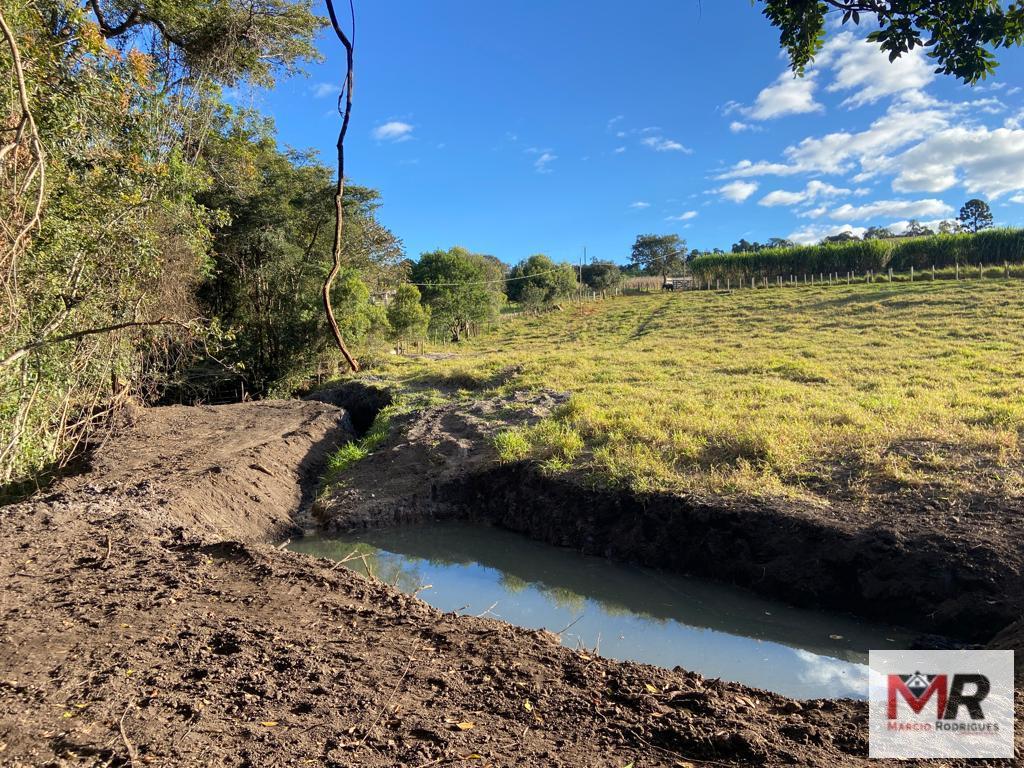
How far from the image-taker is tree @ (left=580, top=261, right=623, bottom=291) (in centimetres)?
4541

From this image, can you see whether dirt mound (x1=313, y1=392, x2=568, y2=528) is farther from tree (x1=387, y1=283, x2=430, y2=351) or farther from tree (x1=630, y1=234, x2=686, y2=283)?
tree (x1=630, y1=234, x2=686, y2=283)

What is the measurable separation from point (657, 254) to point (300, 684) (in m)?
66.9

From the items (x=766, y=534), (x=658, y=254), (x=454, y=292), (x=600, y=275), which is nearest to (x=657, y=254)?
(x=658, y=254)

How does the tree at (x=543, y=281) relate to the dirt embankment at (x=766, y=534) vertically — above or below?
above

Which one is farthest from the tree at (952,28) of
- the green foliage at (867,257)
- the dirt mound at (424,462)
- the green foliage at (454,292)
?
the green foliage at (867,257)

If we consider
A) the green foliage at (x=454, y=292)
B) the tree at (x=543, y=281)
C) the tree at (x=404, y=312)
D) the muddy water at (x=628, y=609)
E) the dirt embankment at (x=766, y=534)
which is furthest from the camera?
the tree at (x=543, y=281)

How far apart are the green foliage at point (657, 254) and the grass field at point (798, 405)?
137ft

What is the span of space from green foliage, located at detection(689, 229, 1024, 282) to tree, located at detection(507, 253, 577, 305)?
9.63 m

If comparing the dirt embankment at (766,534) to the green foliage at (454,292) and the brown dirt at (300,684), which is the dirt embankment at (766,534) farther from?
the green foliage at (454,292)

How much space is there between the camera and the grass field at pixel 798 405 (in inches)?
254

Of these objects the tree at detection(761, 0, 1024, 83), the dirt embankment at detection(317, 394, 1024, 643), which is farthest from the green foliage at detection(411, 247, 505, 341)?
the tree at detection(761, 0, 1024, 83)

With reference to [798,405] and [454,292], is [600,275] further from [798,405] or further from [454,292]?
[798,405]

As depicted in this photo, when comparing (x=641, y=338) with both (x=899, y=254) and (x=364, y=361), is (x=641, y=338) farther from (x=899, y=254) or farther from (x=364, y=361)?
(x=899, y=254)

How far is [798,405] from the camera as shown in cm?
900
